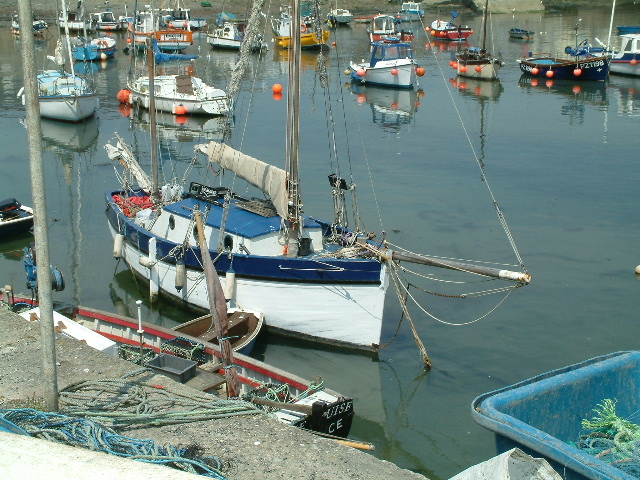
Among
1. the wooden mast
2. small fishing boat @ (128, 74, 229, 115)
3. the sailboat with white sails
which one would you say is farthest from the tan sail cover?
small fishing boat @ (128, 74, 229, 115)

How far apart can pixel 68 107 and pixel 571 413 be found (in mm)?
33657

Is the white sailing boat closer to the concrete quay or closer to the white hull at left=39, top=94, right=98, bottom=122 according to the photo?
the white hull at left=39, top=94, right=98, bottom=122

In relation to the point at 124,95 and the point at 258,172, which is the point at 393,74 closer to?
the point at 124,95

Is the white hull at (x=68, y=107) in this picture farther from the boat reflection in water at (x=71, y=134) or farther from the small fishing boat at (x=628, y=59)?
the small fishing boat at (x=628, y=59)

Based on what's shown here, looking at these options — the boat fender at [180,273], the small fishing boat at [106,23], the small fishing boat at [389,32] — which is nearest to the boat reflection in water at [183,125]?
the boat fender at [180,273]

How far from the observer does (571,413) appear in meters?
9.77

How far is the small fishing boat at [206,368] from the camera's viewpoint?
11.5 meters

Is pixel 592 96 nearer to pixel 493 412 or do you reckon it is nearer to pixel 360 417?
pixel 360 417

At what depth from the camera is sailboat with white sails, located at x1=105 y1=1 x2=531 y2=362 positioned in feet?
52.0

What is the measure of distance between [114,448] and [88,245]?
49.9 feet

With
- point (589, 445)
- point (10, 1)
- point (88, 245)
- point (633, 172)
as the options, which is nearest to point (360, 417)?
point (589, 445)

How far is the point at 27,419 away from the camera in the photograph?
8.67 metres

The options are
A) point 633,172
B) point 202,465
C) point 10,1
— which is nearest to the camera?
point 202,465

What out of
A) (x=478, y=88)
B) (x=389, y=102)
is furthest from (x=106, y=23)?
(x=478, y=88)
